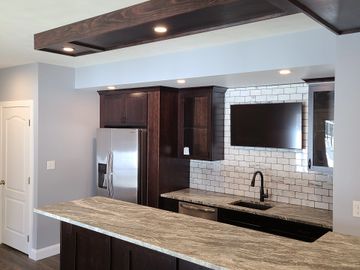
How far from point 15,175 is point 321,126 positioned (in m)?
3.96

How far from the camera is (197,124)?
462 cm

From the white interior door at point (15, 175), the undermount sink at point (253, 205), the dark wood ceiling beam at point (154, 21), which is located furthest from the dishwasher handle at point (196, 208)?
the dark wood ceiling beam at point (154, 21)

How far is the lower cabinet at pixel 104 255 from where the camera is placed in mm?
2244

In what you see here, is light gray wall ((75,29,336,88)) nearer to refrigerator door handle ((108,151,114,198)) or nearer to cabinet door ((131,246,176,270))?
refrigerator door handle ((108,151,114,198))

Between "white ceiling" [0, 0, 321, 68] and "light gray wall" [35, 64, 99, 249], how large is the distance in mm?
790

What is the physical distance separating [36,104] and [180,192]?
218cm

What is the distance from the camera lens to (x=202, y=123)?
4.57m

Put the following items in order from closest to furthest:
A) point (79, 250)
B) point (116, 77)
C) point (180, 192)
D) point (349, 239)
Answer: point (349, 239)
point (79, 250)
point (116, 77)
point (180, 192)

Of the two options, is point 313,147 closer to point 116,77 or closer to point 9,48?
point 116,77

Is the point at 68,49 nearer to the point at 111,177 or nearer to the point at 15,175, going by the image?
the point at 111,177

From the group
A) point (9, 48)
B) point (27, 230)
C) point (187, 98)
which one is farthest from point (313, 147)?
point (27, 230)

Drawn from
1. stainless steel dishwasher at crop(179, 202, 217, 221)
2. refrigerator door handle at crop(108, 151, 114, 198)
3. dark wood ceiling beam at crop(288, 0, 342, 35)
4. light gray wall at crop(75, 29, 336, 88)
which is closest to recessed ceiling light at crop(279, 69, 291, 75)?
light gray wall at crop(75, 29, 336, 88)

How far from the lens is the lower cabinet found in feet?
7.36

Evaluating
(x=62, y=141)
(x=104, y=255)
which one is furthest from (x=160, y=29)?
(x=62, y=141)
